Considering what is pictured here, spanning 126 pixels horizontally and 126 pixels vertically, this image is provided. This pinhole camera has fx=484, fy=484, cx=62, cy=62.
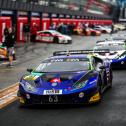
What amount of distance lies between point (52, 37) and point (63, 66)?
105ft

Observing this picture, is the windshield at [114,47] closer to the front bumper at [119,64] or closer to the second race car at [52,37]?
the front bumper at [119,64]

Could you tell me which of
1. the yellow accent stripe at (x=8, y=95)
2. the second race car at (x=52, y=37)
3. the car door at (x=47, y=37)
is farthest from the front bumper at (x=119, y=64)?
the car door at (x=47, y=37)

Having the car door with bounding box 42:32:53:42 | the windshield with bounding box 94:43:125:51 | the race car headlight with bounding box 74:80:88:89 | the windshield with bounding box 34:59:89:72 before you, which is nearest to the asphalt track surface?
the race car headlight with bounding box 74:80:88:89

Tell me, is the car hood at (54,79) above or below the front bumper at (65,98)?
above

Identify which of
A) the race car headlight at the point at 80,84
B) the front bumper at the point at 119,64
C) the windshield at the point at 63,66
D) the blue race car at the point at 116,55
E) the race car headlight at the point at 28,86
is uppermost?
the windshield at the point at 63,66

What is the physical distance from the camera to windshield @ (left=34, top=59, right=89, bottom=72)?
12664mm

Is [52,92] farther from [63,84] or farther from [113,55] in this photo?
[113,55]

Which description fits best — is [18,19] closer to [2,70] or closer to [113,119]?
[2,70]

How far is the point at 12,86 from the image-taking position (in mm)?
15742

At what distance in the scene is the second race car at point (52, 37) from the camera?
4435 centimetres

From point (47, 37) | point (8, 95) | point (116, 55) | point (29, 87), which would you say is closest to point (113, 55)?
point (116, 55)

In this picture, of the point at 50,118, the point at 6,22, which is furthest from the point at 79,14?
the point at 50,118

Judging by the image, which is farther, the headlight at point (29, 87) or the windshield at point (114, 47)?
the windshield at point (114, 47)

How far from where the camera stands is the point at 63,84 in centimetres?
1152
